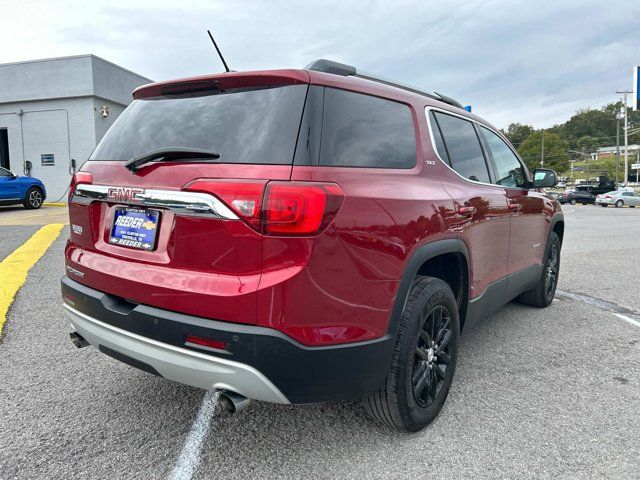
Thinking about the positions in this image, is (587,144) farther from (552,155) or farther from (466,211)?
(466,211)

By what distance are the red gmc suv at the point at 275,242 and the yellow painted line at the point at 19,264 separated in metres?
2.60

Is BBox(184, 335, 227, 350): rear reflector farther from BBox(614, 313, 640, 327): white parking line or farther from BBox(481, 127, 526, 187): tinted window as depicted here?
BBox(614, 313, 640, 327): white parking line

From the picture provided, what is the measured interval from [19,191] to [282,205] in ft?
54.7

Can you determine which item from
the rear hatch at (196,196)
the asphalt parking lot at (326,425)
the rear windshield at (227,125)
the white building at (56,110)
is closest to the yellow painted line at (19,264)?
the asphalt parking lot at (326,425)

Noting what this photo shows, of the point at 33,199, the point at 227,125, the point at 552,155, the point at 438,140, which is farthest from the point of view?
the point at 552,155

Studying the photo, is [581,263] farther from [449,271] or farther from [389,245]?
[389,245]

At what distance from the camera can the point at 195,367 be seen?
6.59ft

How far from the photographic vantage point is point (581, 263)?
7.92 meters

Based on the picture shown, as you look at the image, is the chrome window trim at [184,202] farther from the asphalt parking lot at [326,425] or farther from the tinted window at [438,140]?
the tinted window at [438,140]

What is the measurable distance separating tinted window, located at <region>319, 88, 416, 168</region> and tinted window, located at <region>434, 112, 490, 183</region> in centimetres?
46

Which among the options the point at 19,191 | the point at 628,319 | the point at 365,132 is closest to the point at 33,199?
the point at 19,191

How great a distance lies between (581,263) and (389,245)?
6987 mm

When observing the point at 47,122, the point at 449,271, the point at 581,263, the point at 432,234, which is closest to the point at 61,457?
the point at 432,234

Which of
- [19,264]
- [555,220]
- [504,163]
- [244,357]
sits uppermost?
[504,163]
